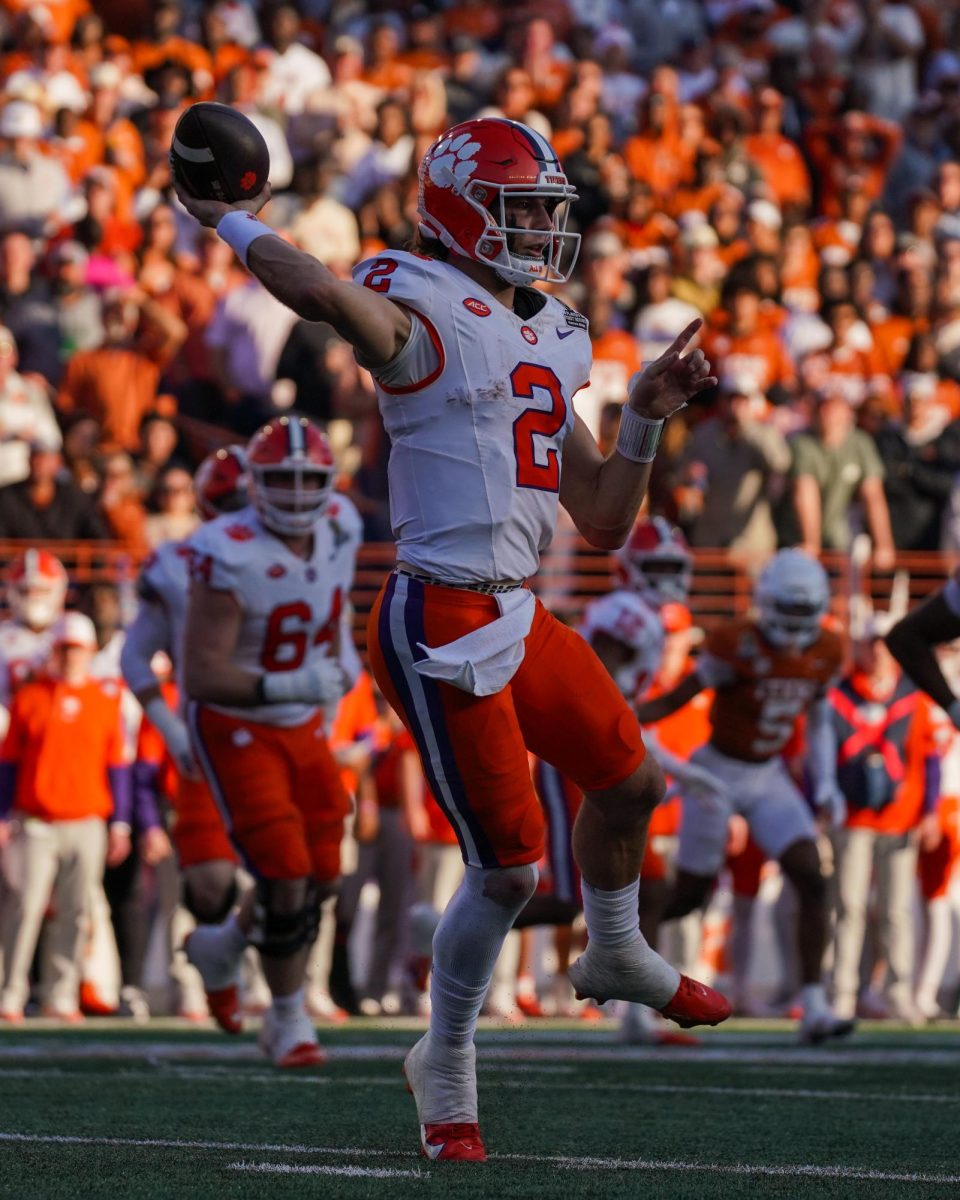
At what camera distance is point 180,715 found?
7.61m

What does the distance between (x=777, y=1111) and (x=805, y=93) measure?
11.4 m

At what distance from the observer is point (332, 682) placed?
7059 millimetres

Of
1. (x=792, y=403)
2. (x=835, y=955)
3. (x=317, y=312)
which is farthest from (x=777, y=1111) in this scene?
(x=792, y=403)

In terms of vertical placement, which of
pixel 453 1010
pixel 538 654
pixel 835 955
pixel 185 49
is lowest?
pixel 835 955

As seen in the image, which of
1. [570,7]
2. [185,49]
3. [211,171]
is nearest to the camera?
[211,171]

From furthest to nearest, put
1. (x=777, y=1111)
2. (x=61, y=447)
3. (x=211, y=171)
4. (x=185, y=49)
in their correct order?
(x=185, y=49), (x=61, y=447), (x=777, y=1111), (x=211, y=171)

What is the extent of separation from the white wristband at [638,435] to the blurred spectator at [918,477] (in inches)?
303

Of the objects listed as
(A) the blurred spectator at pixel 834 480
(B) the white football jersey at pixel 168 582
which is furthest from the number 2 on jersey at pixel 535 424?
(A) the blurred spectator at pixel 834 480

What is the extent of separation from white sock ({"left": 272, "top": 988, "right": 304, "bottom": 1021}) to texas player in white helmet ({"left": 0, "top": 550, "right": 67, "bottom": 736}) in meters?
3.61

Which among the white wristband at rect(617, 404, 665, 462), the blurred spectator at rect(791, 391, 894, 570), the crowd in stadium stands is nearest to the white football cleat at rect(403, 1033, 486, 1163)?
the white wristband at rect(617, 404, 665, 462)

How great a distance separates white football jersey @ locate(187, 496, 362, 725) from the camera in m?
7.16

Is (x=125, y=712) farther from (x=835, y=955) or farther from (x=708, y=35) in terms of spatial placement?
(x=708, y=35)

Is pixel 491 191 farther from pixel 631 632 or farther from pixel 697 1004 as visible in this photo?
pixel 631 632

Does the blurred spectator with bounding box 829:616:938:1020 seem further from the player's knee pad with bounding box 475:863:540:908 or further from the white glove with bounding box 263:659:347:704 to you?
the player's knee pad with bounding box 475:863:540:908
